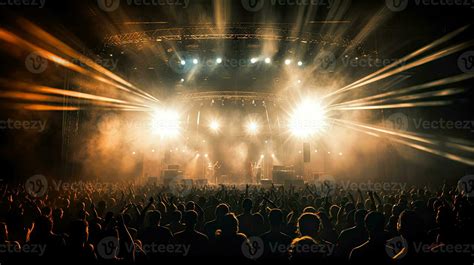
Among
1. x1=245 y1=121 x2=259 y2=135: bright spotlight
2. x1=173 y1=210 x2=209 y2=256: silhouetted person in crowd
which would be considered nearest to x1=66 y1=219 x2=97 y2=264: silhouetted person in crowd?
x1=173 y1=210 x2=209 y2=256: silhouetted person in crowd

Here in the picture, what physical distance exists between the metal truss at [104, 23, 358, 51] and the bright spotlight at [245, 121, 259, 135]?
1770 cm

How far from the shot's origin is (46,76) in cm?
1372

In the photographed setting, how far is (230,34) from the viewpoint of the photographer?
14.4m

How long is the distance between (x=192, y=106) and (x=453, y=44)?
70.5ft

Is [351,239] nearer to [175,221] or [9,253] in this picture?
[175,221]

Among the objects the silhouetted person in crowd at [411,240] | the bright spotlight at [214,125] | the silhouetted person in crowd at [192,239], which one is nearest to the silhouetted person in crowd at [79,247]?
the silhouetted person in crowd at [192,239]

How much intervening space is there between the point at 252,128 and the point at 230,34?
19.6m

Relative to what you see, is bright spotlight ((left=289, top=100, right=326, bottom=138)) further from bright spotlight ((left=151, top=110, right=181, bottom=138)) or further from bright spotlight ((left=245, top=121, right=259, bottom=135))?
bright spotlight ((left=151, top=110, right=181, bottom=138))

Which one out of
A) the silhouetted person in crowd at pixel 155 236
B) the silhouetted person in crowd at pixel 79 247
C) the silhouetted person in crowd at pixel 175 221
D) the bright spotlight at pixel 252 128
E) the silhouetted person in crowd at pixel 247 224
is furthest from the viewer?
the bright spotlight at pixel 252 128

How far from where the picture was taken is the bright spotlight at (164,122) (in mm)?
24016

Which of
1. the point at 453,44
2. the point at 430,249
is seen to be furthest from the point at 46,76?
the point at 453,44

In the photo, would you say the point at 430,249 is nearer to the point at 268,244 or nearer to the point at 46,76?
the point at 268,244

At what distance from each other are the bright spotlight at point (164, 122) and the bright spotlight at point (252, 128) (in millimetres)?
9826

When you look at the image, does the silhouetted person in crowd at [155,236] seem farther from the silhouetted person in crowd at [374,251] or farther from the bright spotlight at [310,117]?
the bright spotlight at [310,117]
